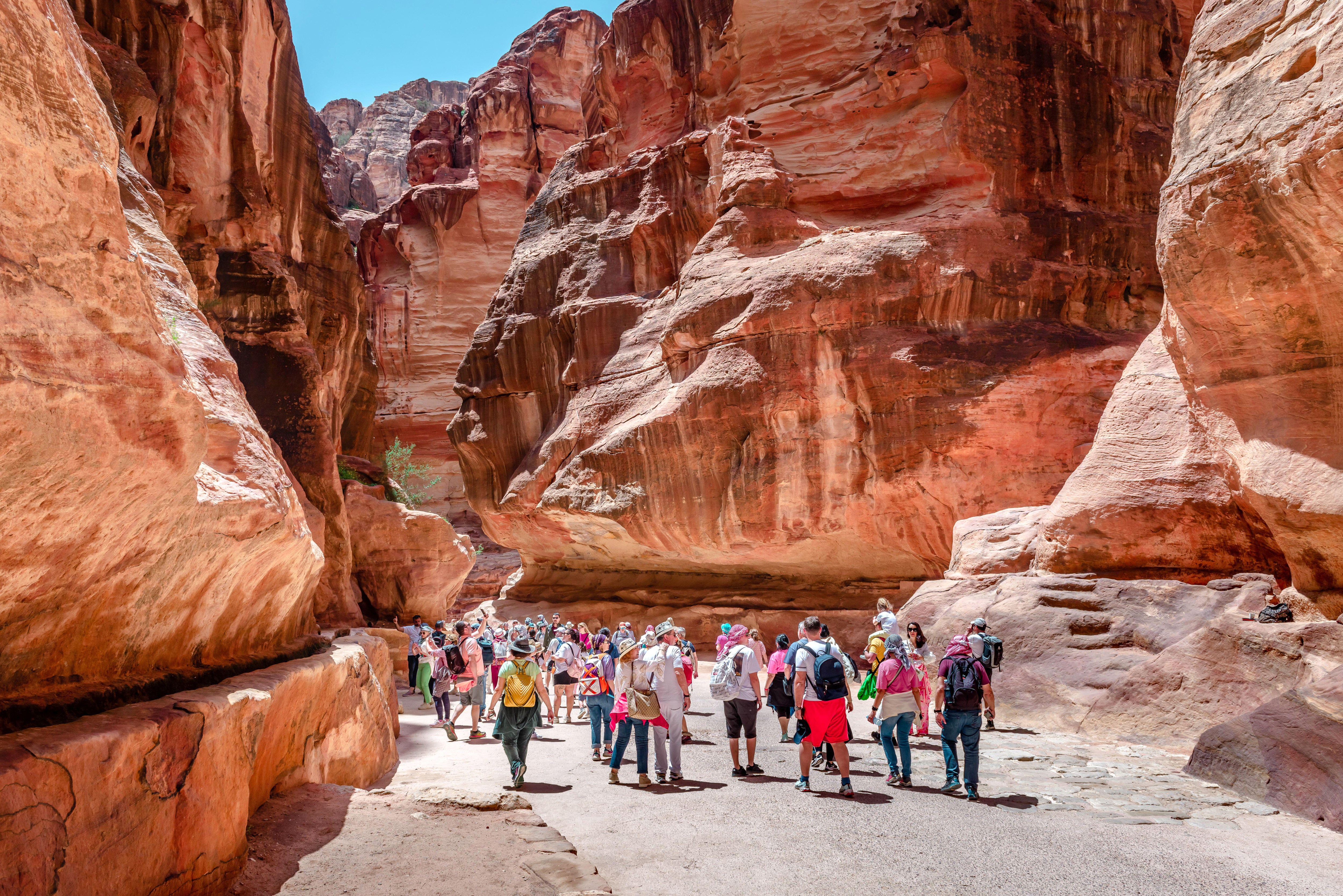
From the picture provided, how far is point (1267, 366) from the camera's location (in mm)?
9195

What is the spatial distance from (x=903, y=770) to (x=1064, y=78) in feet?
57.6

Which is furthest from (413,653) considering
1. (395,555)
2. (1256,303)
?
(1256,303)

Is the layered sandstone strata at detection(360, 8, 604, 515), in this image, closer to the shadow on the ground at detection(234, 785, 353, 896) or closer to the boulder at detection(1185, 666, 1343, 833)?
the shadow on the ground at detection(234, 785, 353, 896)

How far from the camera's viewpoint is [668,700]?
839 centimetres

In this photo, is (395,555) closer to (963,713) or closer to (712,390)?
(712,390)

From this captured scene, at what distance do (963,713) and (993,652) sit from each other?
3450mm

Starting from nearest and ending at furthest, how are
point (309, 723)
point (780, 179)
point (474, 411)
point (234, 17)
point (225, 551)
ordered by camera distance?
point (225, 551)
point (309, 723)
point (234, 17)
point (780, 179)
point (474, 411)

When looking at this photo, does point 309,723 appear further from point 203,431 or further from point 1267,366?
point 1267,366

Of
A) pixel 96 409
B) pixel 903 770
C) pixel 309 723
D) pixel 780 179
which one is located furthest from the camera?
pixel 780 179

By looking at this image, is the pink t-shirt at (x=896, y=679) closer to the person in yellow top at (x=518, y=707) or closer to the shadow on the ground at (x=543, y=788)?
the shadow on the ground at (x=543, y=788)

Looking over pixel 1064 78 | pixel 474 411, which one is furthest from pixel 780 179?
pixel 474 411

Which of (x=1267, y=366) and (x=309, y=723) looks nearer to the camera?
(x=309, y=723)

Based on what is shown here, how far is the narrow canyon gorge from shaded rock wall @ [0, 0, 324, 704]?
0.08 feet

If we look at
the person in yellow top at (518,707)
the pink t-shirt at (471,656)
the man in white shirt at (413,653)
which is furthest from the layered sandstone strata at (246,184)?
the person in yellow top at (518,707)
